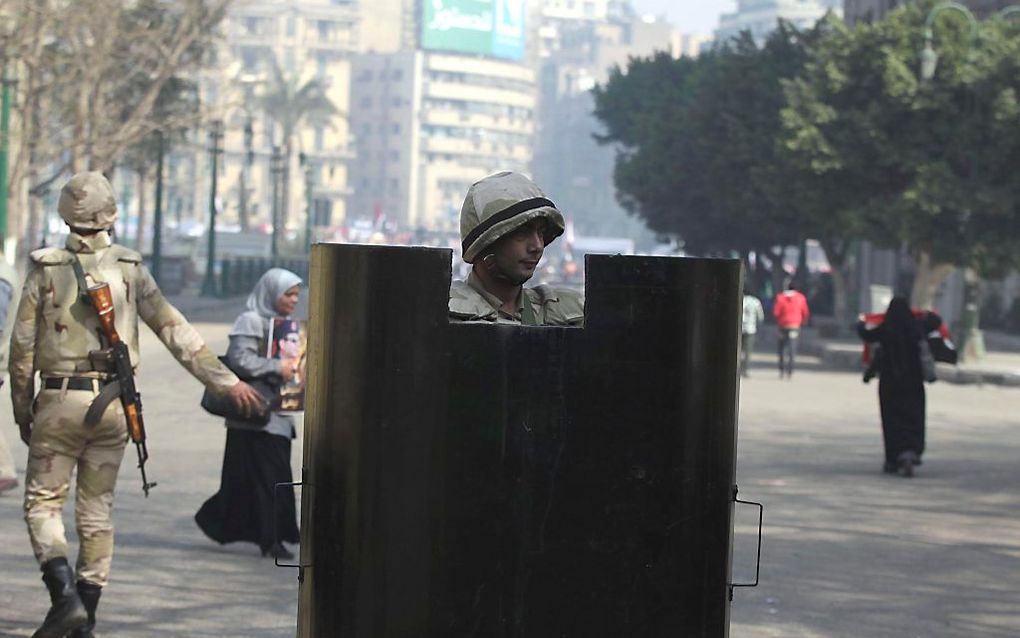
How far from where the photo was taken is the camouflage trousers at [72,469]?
6914 mm

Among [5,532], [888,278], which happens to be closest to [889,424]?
[5,532]

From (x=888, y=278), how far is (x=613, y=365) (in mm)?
66128

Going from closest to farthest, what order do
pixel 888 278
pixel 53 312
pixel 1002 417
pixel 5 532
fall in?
pixel 53 312
pixel 5 532
pixel 1002 417
pixel 888 278

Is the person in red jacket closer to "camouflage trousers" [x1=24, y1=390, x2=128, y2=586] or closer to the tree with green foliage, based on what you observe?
the tree with green foliage

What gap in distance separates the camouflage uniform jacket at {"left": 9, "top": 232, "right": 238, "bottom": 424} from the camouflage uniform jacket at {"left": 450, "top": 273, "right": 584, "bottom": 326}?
3363 mm

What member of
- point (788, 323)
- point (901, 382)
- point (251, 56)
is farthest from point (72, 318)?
point (251, 56)

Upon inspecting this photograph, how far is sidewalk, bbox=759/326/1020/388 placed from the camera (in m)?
29.2

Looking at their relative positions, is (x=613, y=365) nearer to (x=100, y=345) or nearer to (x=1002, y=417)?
(x=100, y=345)

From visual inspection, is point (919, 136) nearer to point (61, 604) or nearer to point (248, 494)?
point (248, 494)

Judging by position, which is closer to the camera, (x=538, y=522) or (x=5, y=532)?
(x=538, y=522)

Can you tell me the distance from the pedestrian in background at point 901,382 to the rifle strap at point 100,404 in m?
8.79

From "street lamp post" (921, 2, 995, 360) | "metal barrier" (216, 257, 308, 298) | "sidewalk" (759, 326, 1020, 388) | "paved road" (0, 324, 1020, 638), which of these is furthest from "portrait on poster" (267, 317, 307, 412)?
"metal barrier" (216, 257, 308, 298)

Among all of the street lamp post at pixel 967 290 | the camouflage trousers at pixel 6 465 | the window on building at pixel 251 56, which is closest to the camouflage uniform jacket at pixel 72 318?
the camouflage trousers at pixel 6 465

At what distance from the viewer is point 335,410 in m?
3.26
